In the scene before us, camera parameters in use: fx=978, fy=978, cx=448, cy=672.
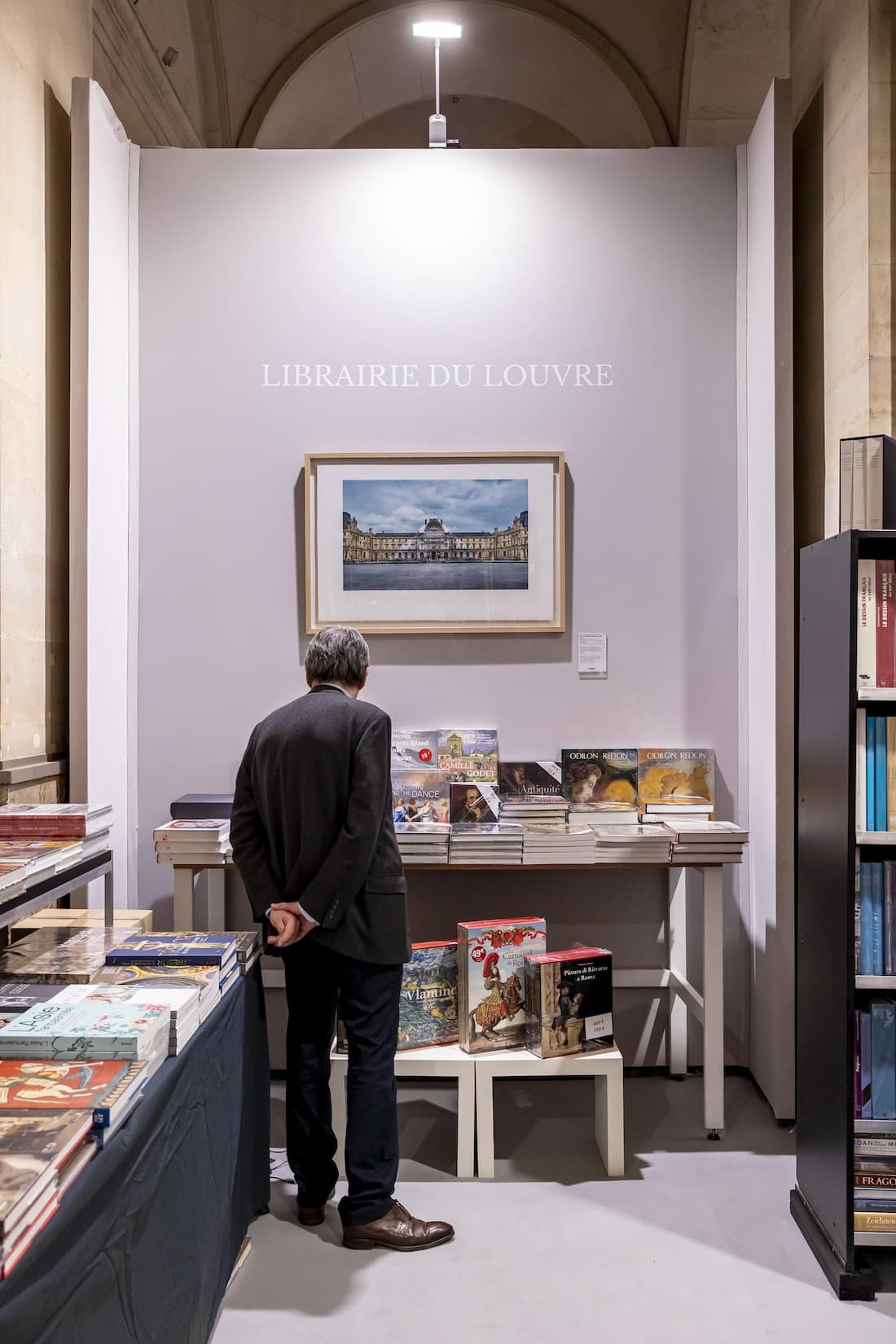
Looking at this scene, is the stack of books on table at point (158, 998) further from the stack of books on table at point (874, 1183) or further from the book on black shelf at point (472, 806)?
the stack of books on table at point (874, 1183)

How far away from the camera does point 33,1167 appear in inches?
51.4

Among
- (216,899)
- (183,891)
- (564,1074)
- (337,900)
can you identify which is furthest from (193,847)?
(564,1074)

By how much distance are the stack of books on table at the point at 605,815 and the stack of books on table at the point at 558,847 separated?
0.97ft

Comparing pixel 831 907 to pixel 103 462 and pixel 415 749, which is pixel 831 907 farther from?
pixel 103 462

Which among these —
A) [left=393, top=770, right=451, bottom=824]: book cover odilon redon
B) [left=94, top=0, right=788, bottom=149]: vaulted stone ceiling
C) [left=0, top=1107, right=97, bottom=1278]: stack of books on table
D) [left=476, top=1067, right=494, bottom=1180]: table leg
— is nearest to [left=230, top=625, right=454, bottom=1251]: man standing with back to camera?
Result: [left=476, top=1067, right=494, bottom=1180]: table leg

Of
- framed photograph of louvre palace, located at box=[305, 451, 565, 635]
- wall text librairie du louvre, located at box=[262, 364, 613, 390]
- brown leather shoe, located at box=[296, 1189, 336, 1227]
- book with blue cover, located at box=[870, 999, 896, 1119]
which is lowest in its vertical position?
brown leather shoe, located at box=[296, 1189, 336, 1227]

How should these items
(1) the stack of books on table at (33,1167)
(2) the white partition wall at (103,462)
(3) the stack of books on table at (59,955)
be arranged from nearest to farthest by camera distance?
(1) the stack of books on table at (33,1167), (3) the stack of books on table at (59,955), (2) the white partition wall at (103,462)

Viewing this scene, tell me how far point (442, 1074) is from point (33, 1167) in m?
1.94

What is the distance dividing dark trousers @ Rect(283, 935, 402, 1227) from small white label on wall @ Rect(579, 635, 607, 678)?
1.52 m

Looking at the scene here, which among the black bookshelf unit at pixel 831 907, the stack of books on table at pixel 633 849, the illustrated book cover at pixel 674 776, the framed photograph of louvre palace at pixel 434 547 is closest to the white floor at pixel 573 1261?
the black bookshelf unit at pixel 831 907

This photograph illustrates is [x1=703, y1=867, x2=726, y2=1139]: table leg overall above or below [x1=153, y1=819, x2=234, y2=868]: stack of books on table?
below

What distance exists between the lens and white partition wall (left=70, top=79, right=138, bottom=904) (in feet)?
11.0

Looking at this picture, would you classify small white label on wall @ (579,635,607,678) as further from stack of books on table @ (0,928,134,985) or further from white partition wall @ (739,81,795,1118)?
stack of books on table @ (0,928,134,985)

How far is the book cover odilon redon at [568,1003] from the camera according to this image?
10.1 feet
